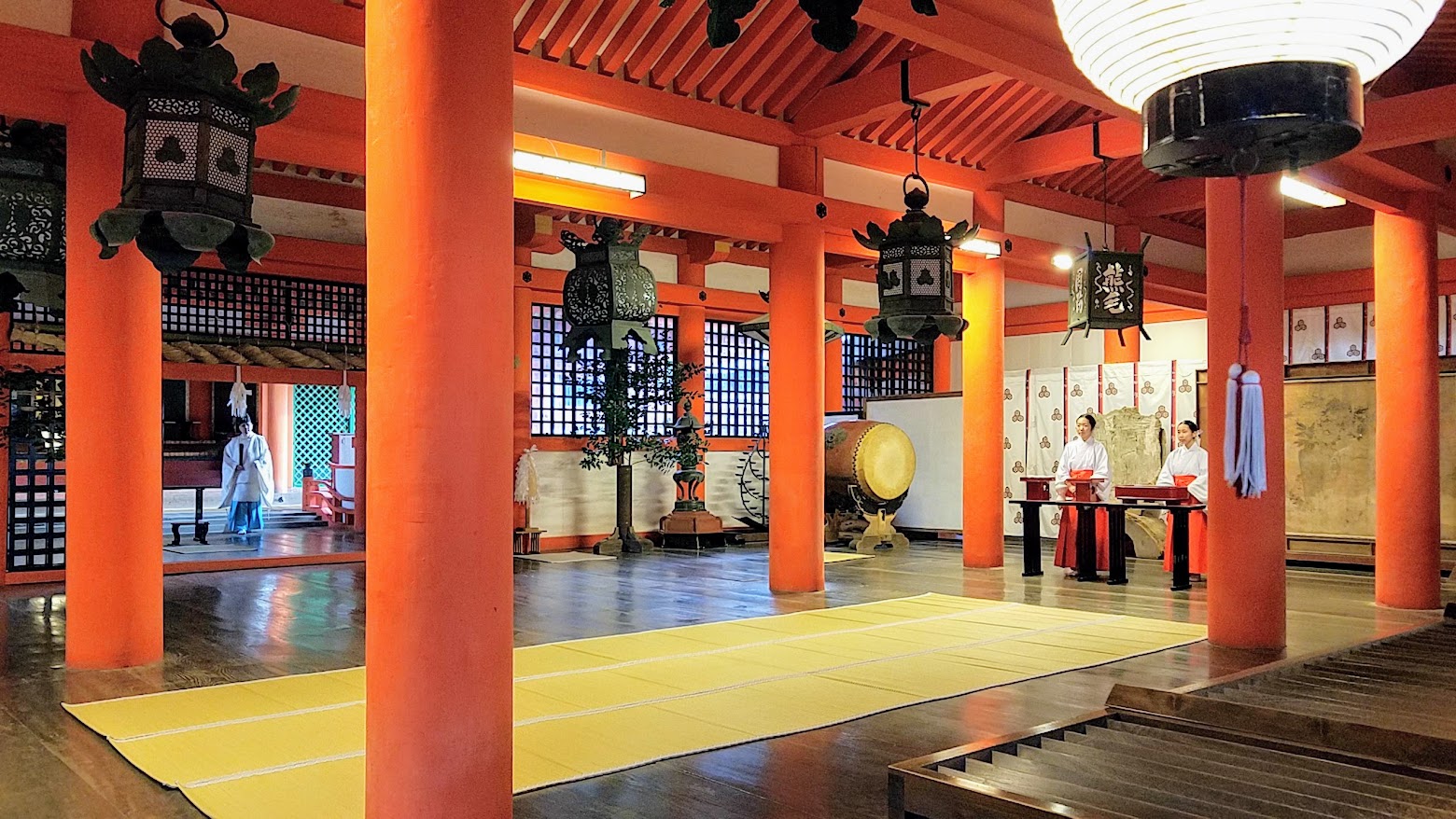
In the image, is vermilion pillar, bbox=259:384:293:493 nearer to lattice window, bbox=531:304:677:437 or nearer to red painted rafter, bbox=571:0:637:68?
lattice window, bbox=531:304:677:437

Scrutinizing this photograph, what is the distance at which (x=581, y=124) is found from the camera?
7.00 m

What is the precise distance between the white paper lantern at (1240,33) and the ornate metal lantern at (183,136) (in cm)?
362

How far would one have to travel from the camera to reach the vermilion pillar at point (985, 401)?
32.5ft

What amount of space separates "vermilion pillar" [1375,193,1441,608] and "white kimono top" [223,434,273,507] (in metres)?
11.3

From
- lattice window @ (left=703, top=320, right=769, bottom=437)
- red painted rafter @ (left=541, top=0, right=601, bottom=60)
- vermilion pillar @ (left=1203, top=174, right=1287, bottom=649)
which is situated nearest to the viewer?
vermilion pillar @ (left=1203, top=174, right=1287, bottom=649)

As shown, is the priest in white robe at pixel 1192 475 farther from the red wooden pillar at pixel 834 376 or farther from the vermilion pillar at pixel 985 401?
the red wooden pillar at pixel 834 376

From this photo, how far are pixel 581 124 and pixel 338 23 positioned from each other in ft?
5.48

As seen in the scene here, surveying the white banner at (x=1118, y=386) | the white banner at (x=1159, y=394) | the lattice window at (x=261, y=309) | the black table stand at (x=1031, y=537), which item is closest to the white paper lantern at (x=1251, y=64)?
the black table stand at (x=1031, y=537)

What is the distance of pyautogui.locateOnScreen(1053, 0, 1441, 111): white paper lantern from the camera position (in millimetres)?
1397

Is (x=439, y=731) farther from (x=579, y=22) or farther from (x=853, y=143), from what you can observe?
(x=853, y=143)

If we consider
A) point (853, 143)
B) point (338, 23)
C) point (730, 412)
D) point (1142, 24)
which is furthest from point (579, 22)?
point (730, 412)

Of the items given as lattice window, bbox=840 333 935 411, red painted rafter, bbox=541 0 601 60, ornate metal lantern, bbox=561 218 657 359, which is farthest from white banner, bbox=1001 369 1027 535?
red painted rafter, bbox=541 0 601 60

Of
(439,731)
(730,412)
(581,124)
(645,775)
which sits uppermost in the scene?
(581,124)

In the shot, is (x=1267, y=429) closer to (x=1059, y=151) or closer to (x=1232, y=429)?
(x=1059, y=151)
